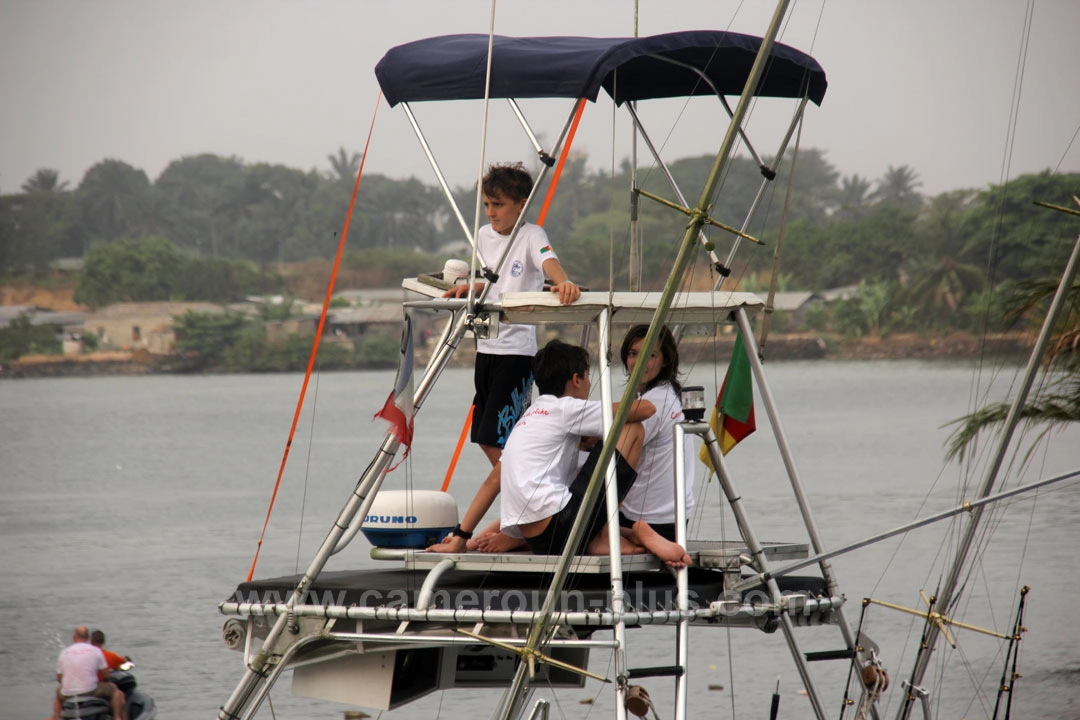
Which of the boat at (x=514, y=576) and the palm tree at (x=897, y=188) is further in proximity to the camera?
the palm tree at (x=897, y=188)

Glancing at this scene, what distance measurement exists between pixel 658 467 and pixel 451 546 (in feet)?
4.00

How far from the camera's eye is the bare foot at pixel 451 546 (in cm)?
827

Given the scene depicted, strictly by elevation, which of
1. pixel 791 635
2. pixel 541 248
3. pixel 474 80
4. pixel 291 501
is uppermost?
pixel 474 80

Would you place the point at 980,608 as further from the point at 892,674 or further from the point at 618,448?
the point at 618,448

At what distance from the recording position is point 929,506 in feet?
153

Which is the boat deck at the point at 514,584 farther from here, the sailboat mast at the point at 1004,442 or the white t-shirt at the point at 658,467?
the sailboat mast at the point at 1004,442

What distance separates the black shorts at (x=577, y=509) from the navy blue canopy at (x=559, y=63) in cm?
197

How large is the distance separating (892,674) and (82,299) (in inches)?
3092

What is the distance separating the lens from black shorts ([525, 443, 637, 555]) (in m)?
7.85

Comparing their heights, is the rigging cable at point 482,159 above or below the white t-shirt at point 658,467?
above

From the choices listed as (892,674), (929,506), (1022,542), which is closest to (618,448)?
(892,674)

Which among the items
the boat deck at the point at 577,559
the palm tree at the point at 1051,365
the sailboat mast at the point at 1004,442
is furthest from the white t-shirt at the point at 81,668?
the sailboat mast at the point at 1004,442

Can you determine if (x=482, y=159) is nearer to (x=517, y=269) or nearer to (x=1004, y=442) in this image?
(x=517, y=269)

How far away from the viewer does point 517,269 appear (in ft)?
29.9
